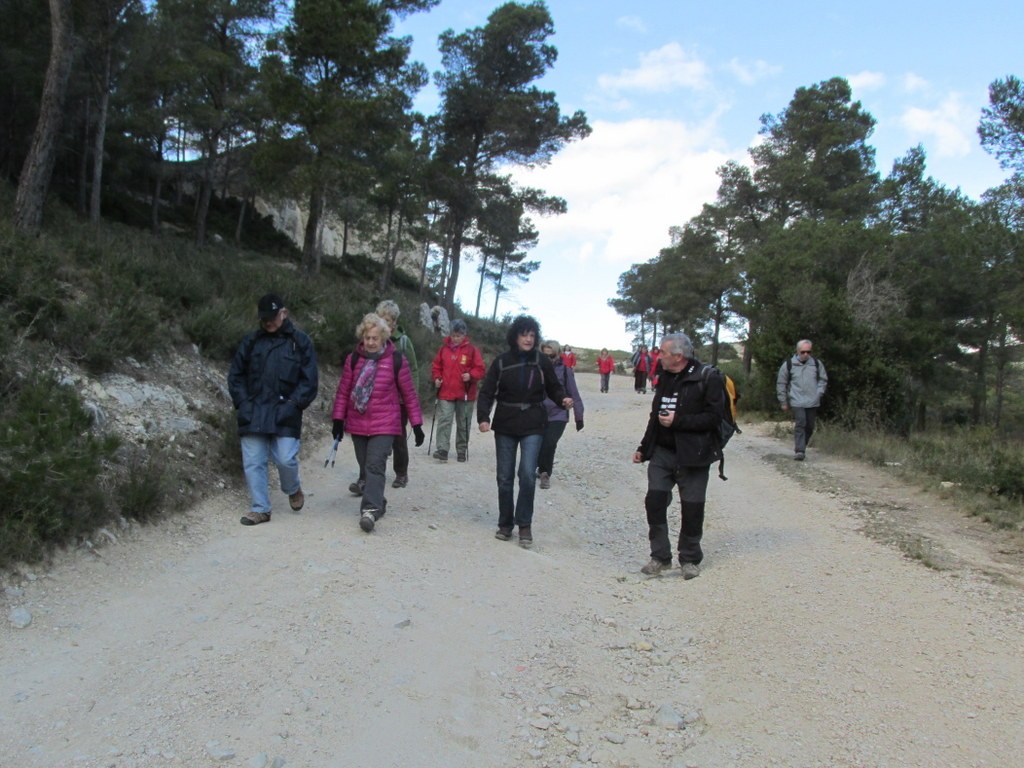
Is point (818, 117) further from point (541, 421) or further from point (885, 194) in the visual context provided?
point (541, 421)

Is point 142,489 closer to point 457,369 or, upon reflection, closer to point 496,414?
point 496,414

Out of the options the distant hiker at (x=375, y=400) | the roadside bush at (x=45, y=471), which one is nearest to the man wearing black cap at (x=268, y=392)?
the distant hiker at (x=375, y=400)

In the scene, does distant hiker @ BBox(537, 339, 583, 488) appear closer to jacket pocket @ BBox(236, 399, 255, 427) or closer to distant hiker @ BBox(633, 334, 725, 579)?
distant hiker @ BBox(633, 334, 725, 579)

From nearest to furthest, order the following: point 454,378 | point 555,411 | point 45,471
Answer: point 45,471, point 555,411, point 454,378

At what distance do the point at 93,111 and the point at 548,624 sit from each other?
98.5ft

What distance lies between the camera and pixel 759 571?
5836mm

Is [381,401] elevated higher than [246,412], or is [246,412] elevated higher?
[381,401]

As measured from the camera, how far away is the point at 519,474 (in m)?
6.34

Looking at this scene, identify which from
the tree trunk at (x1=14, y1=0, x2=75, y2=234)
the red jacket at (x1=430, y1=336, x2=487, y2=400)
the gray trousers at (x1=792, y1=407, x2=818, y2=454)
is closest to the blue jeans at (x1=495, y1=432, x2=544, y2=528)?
the red jacket at (x1=430, y1=336, x2=487, y2=400)

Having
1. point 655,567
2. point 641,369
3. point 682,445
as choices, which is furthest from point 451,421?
point 641,369

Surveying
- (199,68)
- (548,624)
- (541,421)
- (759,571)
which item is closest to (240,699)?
→ (548,624)

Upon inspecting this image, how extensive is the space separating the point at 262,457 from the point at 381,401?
1.09 metres

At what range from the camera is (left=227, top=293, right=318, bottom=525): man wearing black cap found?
5.93 metres

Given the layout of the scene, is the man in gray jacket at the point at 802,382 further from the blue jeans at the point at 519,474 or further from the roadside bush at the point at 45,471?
the roadside bush at the point at 45,471
